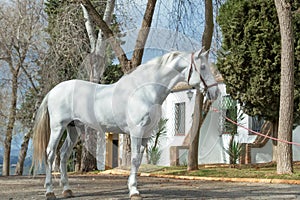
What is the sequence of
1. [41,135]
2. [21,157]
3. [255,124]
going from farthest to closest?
[21,157] → [255,124] → [41,135]

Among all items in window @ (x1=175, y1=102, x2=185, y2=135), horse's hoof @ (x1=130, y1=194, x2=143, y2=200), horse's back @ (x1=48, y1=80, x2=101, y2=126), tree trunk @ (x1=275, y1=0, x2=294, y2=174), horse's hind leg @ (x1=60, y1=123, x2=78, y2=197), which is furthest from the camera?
tree trunk @ (x1=275, y1=0, x2=294, y2=174)

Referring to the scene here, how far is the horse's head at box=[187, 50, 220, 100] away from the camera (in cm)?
551

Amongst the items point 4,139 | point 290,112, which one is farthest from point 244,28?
point 4,139

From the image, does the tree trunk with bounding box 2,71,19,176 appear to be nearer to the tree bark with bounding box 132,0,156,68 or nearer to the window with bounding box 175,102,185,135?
the tree bark with bounding box 132,0,156,68

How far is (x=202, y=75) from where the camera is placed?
5.52 m

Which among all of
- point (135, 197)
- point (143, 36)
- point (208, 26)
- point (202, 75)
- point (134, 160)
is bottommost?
point (135, 197)

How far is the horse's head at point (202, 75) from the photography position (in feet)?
18.1

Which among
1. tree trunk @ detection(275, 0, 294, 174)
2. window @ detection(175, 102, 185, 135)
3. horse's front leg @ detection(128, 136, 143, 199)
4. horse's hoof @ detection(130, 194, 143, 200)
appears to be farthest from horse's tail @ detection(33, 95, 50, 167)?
tree trunk @ detection(275, 0, 294, 174)

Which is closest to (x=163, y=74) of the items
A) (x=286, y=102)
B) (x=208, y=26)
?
(x=286, y=102)

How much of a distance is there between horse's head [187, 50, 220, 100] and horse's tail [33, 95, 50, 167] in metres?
2.20

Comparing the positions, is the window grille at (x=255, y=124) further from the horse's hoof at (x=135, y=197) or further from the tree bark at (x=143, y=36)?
the horse's hoof at (x=135, y=197)

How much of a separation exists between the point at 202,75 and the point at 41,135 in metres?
2.46

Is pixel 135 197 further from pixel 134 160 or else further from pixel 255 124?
pixel 255 124

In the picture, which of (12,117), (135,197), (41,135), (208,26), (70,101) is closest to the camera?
(135,197)
